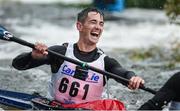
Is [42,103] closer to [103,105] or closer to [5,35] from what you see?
[103,105]

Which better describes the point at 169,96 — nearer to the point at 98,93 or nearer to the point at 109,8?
the point at 98,93

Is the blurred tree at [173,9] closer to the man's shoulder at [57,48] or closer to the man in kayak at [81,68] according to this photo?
the man in kayak at [81,68]

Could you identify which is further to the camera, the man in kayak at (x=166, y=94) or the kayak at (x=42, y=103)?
the kayak at (x=42, y=103)

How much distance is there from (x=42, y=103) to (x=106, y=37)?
39.0 ft

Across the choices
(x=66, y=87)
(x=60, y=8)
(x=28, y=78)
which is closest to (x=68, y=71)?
(x=66, y=87)

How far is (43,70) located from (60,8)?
56.7 feet

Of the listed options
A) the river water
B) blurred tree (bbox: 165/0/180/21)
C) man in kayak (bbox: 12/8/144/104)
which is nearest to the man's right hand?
man in kayak (bbox: 12/8/144/104)

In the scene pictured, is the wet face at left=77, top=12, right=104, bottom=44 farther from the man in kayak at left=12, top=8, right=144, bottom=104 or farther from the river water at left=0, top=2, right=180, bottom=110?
the river water at left=0, top=2, right=180, bottom=110

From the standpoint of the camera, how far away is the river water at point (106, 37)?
30.4 ft

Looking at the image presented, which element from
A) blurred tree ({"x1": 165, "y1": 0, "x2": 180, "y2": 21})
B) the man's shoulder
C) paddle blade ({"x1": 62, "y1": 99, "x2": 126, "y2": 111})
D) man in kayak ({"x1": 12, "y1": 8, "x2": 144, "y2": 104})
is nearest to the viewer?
paddle blade ({"x1": 62, "y1": 99, "x2": 126, "y2": 111})

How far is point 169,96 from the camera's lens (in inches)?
201

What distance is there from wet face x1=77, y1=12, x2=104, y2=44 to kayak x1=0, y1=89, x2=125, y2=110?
0.66 metres

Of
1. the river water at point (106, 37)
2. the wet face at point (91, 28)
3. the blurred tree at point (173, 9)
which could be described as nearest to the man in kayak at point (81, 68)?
the wet face at point (91, 28)

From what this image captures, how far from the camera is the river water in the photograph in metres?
9.26
